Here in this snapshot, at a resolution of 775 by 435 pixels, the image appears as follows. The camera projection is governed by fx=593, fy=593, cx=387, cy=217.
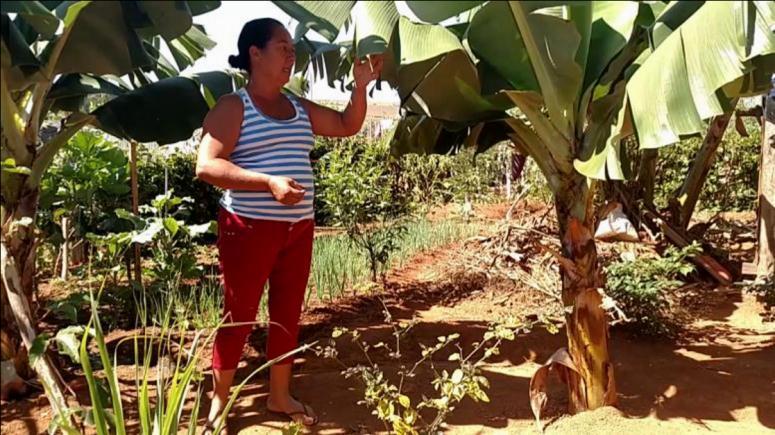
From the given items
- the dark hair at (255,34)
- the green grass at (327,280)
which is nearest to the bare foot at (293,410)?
the green grass at (327,280)

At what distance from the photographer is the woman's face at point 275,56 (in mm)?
2445

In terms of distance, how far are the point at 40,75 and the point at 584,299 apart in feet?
7.77

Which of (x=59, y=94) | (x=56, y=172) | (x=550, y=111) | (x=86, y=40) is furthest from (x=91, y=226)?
(x=550, y=111)

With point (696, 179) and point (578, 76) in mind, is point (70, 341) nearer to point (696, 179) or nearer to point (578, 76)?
point (578, 76)

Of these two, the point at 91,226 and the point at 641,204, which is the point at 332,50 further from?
the point at 641,204

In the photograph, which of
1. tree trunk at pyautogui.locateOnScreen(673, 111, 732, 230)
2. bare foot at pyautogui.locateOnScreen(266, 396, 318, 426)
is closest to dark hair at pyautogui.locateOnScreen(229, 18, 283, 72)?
bare foot at pyautogui.locateOnScreen(266, 396, 318, 426)

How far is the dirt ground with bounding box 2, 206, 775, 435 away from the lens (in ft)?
9.07

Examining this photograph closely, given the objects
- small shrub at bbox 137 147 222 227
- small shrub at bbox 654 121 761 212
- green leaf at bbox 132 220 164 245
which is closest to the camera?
green leaf at bbox 132 220 164 245

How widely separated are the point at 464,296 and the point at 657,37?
3.51 meters

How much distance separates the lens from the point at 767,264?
516cm

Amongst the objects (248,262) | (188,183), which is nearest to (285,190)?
(248,262)

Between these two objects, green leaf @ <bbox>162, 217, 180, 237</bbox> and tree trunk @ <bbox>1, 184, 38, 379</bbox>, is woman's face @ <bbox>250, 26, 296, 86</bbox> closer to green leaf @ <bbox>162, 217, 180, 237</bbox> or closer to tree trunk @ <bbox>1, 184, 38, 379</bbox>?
tree trunk @ <bbox>1, 184, 38, 379</bbox>

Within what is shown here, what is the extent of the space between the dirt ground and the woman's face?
1599 mm

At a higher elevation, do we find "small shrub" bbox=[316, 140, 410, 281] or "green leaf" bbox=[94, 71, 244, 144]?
"green leaf" bbox=[94, 71, 244, 144]
